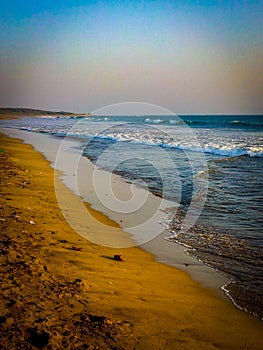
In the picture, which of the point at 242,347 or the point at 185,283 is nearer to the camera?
the point at 242,347

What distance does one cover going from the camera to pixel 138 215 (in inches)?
307

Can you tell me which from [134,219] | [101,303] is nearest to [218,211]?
[134,219]

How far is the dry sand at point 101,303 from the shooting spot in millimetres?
2891

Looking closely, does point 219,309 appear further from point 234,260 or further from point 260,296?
point 234,260

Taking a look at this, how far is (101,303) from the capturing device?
11.4 ft

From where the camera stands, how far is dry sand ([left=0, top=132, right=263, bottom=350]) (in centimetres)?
289

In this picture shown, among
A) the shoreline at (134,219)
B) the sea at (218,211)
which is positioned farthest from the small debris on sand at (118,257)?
the sea at (218,211)

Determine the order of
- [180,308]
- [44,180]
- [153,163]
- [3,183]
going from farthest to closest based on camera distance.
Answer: [153,163] < [44,180] < [3,183] < [180,308]

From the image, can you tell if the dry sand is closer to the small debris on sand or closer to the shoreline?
the small debris on sand

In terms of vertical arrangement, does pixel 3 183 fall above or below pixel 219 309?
above

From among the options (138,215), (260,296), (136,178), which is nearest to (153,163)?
(136,178)

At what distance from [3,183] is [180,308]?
23.0 feet

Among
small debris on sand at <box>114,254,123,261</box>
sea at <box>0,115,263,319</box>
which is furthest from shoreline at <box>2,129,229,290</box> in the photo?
small debris on sand at <box>114,254,123,261</box>

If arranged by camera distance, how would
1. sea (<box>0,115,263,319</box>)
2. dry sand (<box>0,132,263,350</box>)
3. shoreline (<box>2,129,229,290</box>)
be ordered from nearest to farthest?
dry sand (<box>0,132,263,350</box>), sea (<box>0,115,263,319</box>), shoreline (<box>2,129,229,290</box>)
